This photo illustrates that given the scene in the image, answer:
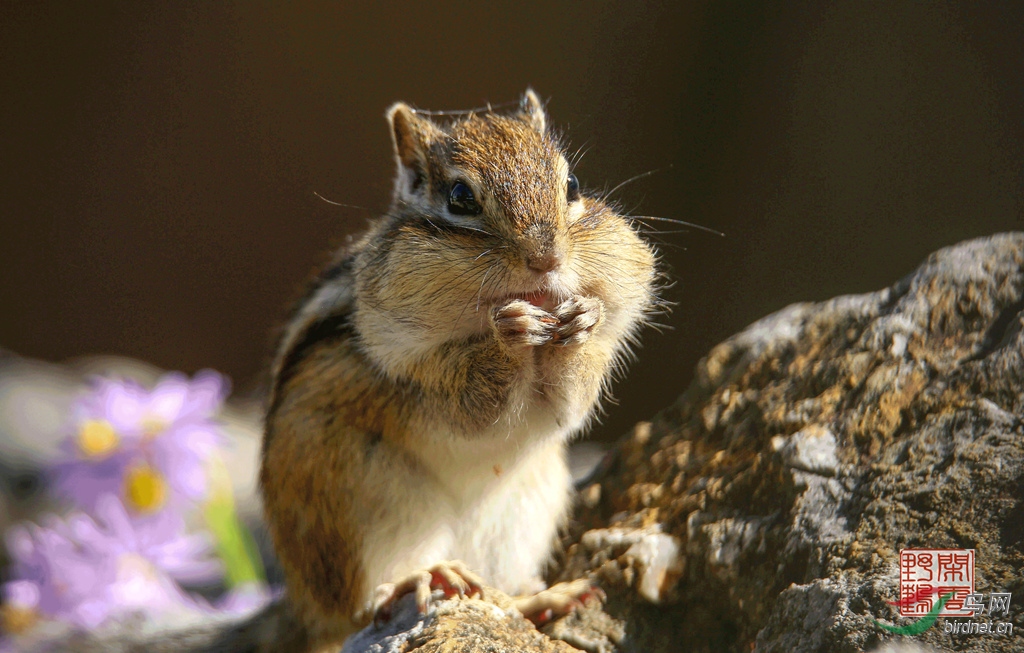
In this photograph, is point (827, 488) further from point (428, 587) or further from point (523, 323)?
point (428, 587)

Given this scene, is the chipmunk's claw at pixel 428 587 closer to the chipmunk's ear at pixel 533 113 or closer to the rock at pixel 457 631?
the rock at pixel 457 631

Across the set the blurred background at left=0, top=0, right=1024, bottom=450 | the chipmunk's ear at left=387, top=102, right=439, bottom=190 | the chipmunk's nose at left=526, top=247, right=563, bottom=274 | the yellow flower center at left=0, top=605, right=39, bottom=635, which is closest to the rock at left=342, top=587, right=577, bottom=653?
the chipmunk's nose at left=526, top=247, right=563, bottom=274

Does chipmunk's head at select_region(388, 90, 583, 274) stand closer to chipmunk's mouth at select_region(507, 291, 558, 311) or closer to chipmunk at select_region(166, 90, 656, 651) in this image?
chipmunk at select_region(166, 90, 656, 651)

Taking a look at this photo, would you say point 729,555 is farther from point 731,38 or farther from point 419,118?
point 731,38

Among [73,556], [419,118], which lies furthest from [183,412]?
[419,118]

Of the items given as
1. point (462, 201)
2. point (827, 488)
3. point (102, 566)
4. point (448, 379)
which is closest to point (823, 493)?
point (827, 488)

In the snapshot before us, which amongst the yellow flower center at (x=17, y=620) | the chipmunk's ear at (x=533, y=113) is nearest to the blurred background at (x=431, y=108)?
the chipmunk's ear at (x=533, y=113)
